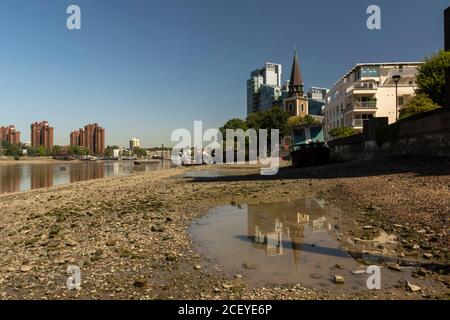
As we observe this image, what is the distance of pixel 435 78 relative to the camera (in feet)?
114

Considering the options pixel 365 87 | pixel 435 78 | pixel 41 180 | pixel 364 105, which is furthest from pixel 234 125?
pixel 435 78

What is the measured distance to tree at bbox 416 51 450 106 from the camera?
34372mm

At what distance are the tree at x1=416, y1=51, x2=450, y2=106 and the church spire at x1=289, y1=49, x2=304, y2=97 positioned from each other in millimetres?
101281

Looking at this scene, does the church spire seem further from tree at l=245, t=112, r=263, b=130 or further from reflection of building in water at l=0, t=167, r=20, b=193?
reflection of building in water at l=0, t=167, r=20, b=193

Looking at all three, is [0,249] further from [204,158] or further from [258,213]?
[204,158]

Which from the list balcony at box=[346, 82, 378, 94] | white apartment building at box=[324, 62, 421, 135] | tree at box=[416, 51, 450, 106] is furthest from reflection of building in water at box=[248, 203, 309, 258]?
white apartment building at box=[324, 62, 421, 135]

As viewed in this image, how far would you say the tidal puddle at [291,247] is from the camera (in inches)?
243

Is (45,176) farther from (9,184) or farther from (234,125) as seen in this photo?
(234,125)

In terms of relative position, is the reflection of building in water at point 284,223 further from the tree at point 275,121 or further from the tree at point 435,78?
the tree at point 275,121

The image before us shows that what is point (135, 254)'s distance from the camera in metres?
7.53

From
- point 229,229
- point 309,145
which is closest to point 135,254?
point 229,229

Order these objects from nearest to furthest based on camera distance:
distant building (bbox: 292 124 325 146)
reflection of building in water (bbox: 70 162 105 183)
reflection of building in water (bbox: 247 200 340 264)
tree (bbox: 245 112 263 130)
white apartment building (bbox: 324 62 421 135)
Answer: reflection of building in water (bbox: 247 200 340 264) < distant building (bbox: 292 124 325 146) < reflection of building in water (bbox: 70 162 105 183) < white apartment building (bbox: 324 62 421 135) < tree (bbox: 245 112 263 130)

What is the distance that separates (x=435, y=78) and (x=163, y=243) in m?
36.1
